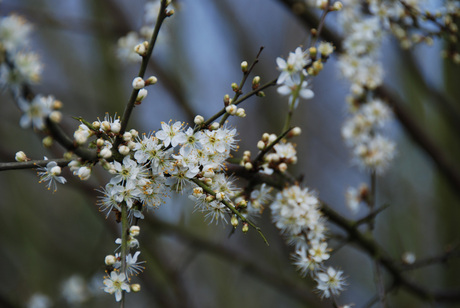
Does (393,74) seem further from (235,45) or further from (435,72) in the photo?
(235,45)

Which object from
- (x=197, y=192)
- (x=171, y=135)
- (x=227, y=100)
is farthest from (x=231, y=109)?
(x=197, y=192)

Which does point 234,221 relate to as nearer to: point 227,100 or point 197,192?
point 197,192

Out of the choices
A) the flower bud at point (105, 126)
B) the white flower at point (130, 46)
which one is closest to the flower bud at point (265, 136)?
the flower bud at point (105, 126)

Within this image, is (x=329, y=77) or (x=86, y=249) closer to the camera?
(x=86, y=249)

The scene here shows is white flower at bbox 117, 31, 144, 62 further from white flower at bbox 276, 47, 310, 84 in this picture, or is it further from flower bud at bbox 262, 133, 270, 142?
flower bud at bbox 262, 133, 270, 142

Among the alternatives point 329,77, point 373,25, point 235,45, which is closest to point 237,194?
point 373,25

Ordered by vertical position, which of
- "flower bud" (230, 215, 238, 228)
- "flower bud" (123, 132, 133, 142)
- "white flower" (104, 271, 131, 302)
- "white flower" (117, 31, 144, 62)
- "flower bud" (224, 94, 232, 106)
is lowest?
"white flower" (104, 271, 131, 302)

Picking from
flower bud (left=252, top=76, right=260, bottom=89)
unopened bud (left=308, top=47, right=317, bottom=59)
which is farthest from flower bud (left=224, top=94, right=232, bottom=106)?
unopened bud (left=308, top=47, right=317, bottom=59)

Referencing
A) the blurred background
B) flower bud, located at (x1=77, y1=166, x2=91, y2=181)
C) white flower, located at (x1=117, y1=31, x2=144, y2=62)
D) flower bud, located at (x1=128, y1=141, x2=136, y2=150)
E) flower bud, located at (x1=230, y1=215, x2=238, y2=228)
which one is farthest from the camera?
the blurred background
